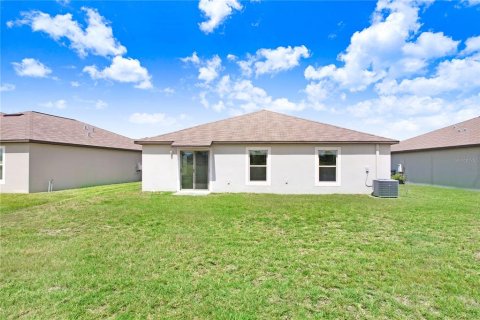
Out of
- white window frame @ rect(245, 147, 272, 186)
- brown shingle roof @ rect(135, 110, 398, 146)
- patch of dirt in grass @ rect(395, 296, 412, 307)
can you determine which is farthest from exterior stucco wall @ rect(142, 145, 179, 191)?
patch of dirt in grass @ rect(395, 296, 412, 307)

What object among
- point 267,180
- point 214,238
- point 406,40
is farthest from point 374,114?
point 214,238

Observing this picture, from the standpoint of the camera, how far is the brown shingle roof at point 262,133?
12898 mm

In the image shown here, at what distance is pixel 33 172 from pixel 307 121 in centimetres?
1602

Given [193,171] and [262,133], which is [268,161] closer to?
[262,133]

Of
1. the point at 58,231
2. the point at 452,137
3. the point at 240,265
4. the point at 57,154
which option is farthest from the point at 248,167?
the point at 452,137

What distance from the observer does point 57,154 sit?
14.4m

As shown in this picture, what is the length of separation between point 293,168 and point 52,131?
15361mm

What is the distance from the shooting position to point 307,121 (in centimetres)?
1488

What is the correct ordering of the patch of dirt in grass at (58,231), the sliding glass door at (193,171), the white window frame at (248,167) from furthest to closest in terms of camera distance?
the sliding glass door at (193,171) → the white window frame at (248,167) → the patch of dirt in grass at (58,231)

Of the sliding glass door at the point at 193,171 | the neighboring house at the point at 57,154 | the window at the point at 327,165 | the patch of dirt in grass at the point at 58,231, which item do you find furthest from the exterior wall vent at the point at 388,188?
the neighboring house at the point at 57,154

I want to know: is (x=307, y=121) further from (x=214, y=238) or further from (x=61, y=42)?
(x=61, y=42)

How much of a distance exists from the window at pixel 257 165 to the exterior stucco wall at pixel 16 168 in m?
12.0

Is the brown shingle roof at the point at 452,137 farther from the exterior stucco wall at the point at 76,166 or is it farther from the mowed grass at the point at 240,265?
the exterior stucco wall at the point at 76,166

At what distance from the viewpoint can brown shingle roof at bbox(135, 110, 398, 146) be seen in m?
12.9
